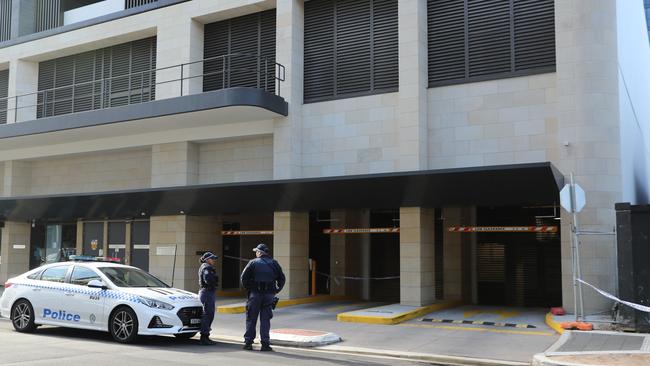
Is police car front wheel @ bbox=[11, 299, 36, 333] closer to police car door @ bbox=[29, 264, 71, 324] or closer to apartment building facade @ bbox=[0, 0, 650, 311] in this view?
police car door @ bbox=[29, 264, 71, 324]

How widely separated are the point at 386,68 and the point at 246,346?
9.47 metres

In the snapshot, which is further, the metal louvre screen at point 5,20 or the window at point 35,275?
the metal louvre screen at point 5,20

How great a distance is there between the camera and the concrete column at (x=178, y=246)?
810 inches

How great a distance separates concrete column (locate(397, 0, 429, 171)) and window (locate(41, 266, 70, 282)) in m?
8.54

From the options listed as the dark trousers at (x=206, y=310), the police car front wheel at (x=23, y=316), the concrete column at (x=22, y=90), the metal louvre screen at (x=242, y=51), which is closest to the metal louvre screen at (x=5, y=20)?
the concrete column at (x=22, y=90)

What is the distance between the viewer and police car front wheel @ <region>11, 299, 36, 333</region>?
12555 mm

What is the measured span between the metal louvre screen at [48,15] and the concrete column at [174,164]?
27.3 ft

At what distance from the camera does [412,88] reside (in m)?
16.8

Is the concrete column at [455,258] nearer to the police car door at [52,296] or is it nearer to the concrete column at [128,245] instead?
the concrete column at [128,245]

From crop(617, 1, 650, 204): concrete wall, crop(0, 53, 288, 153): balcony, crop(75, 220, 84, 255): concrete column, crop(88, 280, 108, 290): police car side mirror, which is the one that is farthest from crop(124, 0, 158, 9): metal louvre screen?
crop(617, 1, 650, 204): concrete wall

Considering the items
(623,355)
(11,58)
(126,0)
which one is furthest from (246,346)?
(11,58)

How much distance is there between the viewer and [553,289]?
19109 millimetres

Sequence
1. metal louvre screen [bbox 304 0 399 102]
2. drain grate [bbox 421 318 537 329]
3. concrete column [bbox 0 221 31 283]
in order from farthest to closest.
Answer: concrete column [bbox 0 221 31 283] < metal louvre screen [bbox 304 0 399 102] < drain grate [bbox 421 318 537 329]

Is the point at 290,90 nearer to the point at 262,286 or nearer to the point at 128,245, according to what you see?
the point at 128,245
